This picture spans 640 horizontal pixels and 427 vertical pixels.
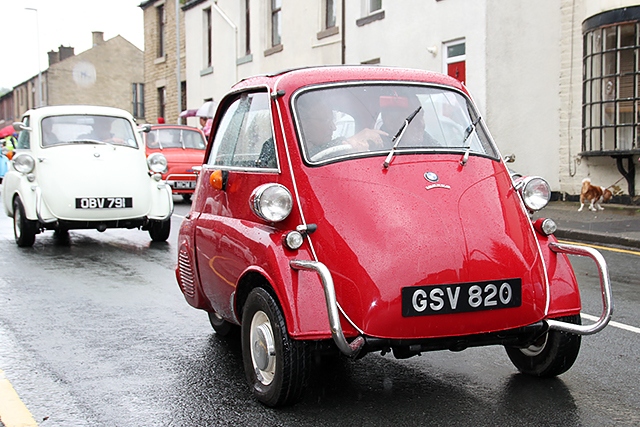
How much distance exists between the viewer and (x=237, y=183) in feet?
17.0

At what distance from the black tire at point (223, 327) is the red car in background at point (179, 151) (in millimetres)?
12490

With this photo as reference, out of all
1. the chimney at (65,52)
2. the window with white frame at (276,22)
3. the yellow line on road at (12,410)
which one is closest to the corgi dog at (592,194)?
the yellow line on road at (12,410)

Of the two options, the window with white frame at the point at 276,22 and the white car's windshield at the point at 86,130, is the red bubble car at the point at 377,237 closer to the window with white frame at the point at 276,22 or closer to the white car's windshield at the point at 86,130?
the white car's windshield at the point at 86,130

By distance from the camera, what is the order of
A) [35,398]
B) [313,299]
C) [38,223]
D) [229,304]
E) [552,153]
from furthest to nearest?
1. [552,153]
2. [38,223]
3. [229,304]
4. [35,398]
5. [313,299]

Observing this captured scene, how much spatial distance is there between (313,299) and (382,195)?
689 millimetres

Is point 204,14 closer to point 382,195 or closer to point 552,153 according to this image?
point 552,153


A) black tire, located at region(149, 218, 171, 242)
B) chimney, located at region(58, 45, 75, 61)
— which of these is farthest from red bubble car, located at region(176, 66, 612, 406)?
chimney, located at region(58, 45, 75, 61)

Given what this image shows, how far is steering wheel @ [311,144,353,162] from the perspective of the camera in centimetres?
467

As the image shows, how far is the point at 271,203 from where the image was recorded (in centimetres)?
443

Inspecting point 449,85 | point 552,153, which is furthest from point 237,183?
point 552,153

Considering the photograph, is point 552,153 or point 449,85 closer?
point 449,85

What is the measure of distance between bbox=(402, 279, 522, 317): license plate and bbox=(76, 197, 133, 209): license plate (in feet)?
25.0

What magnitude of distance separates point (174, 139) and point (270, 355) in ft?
54.7

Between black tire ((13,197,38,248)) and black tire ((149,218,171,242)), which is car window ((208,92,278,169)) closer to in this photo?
black tire ((149,218,171,242))
